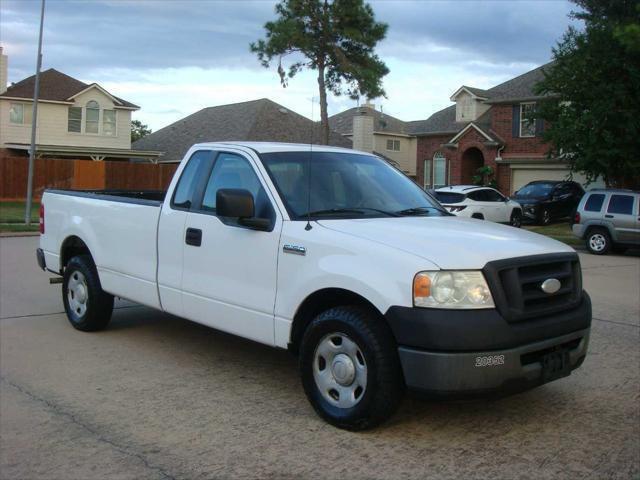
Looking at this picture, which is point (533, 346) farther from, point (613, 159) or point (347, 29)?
point (347, 29)

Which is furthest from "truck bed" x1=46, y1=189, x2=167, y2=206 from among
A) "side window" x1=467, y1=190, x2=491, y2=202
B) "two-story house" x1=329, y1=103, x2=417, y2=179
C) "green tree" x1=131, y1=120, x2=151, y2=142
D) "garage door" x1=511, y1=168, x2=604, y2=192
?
"green tree" x1=131, y1=120, x2=151, y2=142

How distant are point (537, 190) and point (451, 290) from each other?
26.8 metres

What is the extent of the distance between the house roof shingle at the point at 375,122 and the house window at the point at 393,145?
85 cm

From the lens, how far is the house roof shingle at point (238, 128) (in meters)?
43.6

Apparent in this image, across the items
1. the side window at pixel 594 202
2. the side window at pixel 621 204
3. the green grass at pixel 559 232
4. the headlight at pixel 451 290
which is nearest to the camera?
the headlight at pixel 451 290

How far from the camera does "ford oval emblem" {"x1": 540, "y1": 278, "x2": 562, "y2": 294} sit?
4.54 m

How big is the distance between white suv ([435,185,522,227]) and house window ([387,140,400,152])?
28.7 metres

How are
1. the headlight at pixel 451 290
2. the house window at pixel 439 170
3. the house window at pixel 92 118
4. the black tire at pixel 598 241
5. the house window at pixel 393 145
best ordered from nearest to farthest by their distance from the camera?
the headlight at pixel 451 290 < the black tire at pixel 598 241 < the house window at pixel 439 170 < the house window at pixel 92 118 < the house window at pixel 393 145

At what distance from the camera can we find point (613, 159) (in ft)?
77.6

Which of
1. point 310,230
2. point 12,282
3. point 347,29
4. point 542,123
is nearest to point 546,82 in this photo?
point 542,123

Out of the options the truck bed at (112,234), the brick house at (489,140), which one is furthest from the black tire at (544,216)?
the truck bed at (112,234)

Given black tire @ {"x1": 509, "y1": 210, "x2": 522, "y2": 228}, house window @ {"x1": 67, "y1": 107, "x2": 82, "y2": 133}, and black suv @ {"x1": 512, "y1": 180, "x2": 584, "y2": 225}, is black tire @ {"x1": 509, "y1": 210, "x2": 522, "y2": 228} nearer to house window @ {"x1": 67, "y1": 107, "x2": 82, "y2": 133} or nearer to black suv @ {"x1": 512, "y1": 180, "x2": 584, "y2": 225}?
black suv @ {"x1": 512, "y1": 180, "x2": 584, "y2": 225}

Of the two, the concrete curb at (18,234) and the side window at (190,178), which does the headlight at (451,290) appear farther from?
the concrete curb at (18,234)

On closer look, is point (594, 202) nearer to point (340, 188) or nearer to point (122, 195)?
point (122, 195)
